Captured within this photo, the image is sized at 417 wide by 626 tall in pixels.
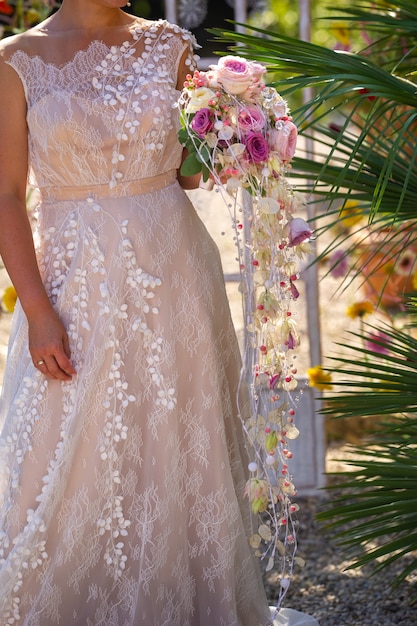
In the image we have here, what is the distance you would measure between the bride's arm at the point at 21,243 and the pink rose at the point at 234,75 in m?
0.49

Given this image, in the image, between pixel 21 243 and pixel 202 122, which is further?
pixel 21 243

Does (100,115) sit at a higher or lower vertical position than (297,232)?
higher

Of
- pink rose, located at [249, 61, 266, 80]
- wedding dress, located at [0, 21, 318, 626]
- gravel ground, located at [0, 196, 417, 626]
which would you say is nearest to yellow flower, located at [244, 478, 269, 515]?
wedding dress, located at [0, 21, 318, 626]

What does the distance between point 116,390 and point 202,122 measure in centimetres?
68

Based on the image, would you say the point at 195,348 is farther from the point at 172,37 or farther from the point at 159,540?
the point at 172,37

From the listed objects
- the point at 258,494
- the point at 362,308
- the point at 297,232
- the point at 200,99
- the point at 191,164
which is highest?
the point at 362,308

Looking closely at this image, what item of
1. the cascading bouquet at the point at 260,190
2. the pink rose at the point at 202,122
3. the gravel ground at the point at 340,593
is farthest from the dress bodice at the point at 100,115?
the gravel ground at the point at 340,593

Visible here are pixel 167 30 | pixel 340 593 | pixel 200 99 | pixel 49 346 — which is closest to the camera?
pixel 200 99

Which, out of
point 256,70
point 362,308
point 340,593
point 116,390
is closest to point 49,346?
point 116,390

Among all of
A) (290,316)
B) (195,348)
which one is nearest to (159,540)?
(195,348)

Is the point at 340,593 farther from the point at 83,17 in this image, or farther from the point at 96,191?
the point at 83,17

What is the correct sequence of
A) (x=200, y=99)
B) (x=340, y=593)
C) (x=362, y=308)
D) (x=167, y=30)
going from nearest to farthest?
(x=200, y=99)
(x=167, y=30)
(x=340, y=593)
(x=362, y=308)

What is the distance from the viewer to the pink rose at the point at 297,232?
2.25m

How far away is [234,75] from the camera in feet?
7.18
